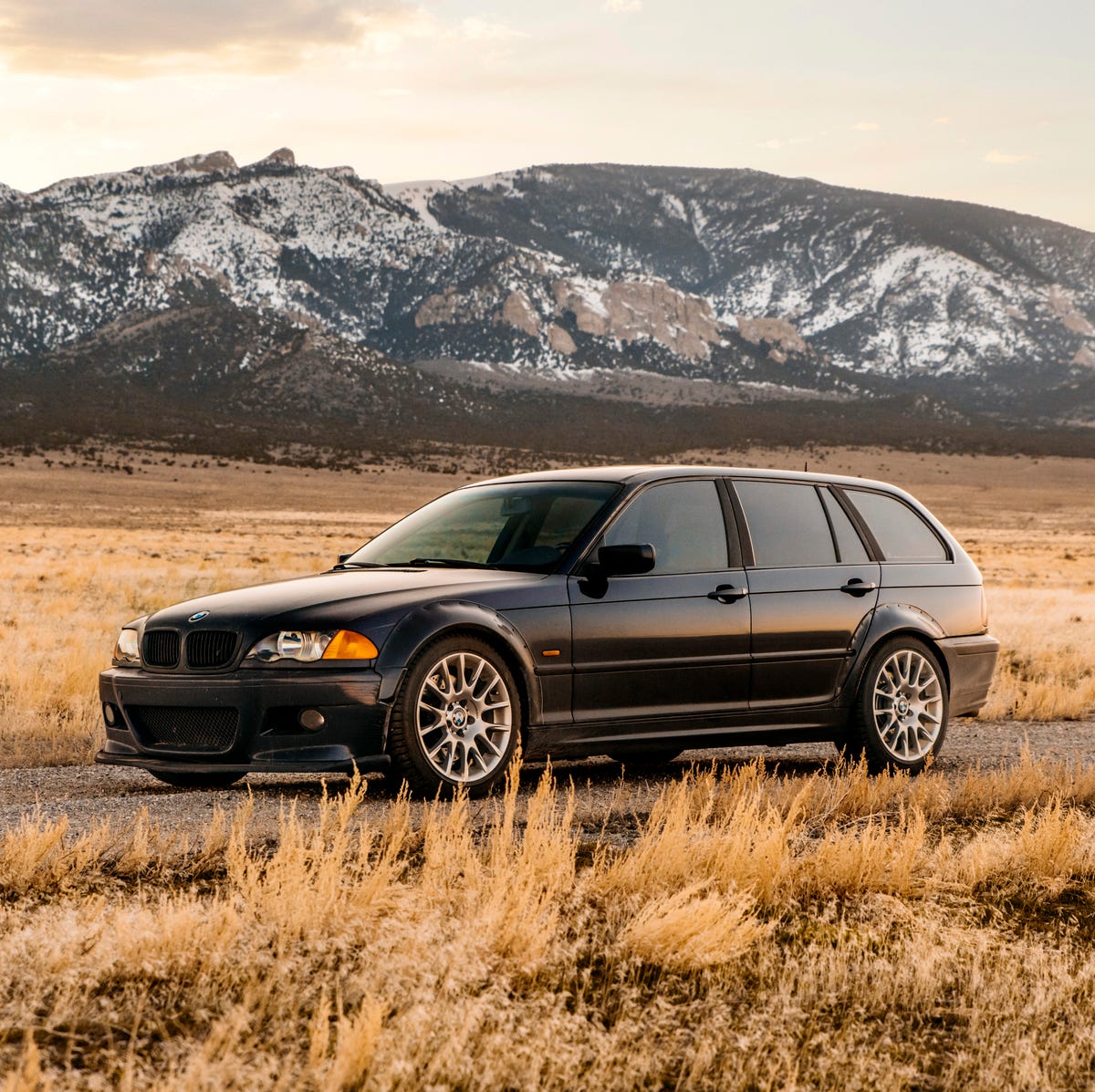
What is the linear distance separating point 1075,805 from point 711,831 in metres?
2.54

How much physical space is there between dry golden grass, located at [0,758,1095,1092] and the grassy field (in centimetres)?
1

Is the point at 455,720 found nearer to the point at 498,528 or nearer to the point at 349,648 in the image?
the point at 349,648

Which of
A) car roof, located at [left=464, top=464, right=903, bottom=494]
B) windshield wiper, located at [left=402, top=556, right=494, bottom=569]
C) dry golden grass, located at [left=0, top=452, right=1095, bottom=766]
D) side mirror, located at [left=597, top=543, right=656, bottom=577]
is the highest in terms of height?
car roof, located at [left=464, top=464, right=903, bottom=494]

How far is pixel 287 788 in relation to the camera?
7.97 meters

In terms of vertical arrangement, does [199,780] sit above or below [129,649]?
below

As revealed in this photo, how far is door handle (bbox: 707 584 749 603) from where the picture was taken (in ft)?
26.8

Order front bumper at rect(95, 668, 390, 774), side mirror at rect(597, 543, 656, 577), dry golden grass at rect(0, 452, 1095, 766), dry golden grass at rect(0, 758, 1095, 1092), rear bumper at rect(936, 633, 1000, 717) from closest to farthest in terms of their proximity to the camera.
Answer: dry golden grass at rect(0, 758, 1095, 1092) < front bumper at rect(95, 668, 390, 774) < side mirror at rect(597, 543, 656, 577) < rear bumper at rect(936, 633, 1000, 717) < dry golden grass at rect(0, 452, 1095, 766)

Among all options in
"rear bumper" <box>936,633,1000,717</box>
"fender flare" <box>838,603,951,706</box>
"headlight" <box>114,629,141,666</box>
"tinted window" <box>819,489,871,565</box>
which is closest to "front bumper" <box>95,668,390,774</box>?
"headlight" <box>114,629,141,666</box>

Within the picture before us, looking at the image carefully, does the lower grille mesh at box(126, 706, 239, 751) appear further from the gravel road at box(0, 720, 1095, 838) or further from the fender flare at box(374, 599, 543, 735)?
the fender flare at box(374, 599, 543, 735)

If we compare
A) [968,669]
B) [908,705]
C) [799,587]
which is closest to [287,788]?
[799,587]

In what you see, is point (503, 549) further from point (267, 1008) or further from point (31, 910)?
point (267, 1008)

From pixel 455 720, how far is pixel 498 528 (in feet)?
4.76

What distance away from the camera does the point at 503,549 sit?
8.27 metres

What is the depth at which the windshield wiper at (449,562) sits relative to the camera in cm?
809
